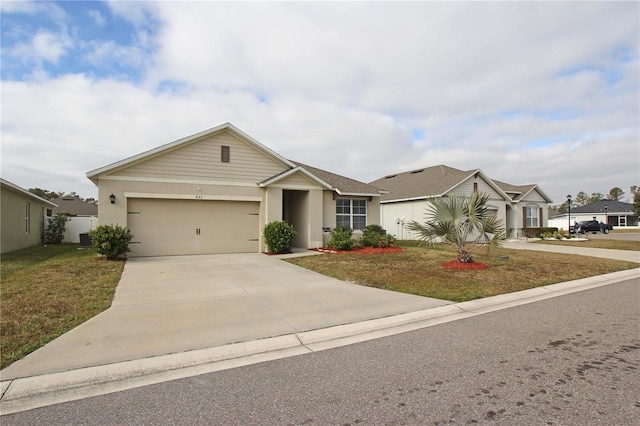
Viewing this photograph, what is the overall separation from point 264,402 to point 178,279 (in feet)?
21.4

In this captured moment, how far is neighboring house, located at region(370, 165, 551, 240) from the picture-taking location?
23.6 meters

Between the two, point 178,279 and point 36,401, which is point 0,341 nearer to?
point 36,401

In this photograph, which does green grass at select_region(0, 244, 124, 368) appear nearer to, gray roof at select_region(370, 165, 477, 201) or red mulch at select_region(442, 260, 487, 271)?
red mulch at select_region(442, 260, 487, 271)

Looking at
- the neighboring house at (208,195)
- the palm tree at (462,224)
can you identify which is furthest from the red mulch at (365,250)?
the palm tree at (462,224)

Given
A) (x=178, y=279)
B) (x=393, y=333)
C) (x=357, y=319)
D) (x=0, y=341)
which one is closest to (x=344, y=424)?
(x=393, y=333)

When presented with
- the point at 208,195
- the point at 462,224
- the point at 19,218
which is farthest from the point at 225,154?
the point at 19,218

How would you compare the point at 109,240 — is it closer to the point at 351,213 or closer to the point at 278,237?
the point at 278,237

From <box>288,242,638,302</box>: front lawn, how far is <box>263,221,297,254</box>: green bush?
1.61m

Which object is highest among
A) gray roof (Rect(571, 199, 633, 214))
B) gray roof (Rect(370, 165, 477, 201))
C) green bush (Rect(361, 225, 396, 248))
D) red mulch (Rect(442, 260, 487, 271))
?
gray roof (Rect(370, 165, 477, 201))

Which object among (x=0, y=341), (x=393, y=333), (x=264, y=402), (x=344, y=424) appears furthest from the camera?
(x=393, y=333)

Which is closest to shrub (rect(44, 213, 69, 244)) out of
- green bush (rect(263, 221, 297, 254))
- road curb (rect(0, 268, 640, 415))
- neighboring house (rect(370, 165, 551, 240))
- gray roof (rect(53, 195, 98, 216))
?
gray roof (rect(53, 195, 98, 216))

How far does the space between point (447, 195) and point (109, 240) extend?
1833 centimetres

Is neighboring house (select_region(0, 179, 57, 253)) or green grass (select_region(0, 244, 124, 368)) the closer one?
green grass (select_region(0, 244, 124, 368))

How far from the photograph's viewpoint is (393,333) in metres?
5.27
